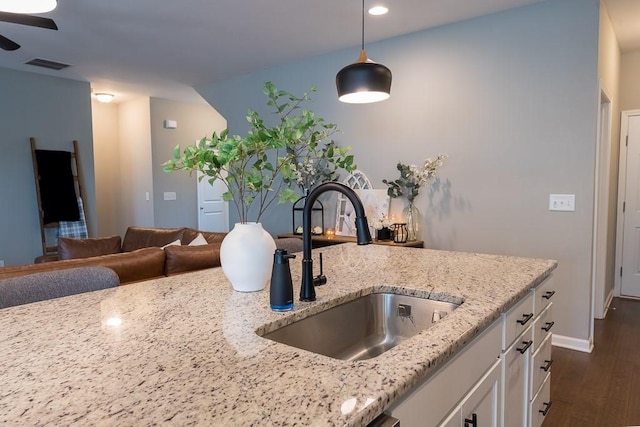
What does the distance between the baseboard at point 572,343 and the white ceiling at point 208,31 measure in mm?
2622

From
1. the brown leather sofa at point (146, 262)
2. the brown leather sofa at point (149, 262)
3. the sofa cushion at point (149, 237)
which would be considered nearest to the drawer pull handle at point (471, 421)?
the brown leather sofa at point (149, 262)

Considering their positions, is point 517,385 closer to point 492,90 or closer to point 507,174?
point 507,174

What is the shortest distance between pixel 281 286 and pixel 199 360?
385 mm

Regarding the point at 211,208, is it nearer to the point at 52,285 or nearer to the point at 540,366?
the point at 52,285

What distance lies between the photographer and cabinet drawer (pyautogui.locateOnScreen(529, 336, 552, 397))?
1.83 metres

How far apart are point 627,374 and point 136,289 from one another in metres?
3.15

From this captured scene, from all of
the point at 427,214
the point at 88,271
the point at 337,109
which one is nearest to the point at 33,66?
the point at 337,109

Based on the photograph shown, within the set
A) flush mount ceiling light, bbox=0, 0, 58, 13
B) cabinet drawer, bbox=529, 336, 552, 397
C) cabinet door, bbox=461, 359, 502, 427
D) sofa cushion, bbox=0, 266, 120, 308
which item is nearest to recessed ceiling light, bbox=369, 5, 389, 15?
flush mount ceiling light, bbox=0, 0, 58, 13

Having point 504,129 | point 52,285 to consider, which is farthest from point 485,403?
point 504,129

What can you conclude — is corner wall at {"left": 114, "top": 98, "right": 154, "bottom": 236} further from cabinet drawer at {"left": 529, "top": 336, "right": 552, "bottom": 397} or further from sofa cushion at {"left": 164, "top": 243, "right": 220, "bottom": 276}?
cabinet drawer at {"left": 529, "top": 336, "right": 552, "bottom": 397}

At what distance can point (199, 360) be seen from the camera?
36.5 inches

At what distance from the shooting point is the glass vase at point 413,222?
159 inches

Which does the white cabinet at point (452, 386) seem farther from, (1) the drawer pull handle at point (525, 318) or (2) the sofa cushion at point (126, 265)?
(2) the sofa cushion at point (126, 265)

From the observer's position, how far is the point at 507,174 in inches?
141
